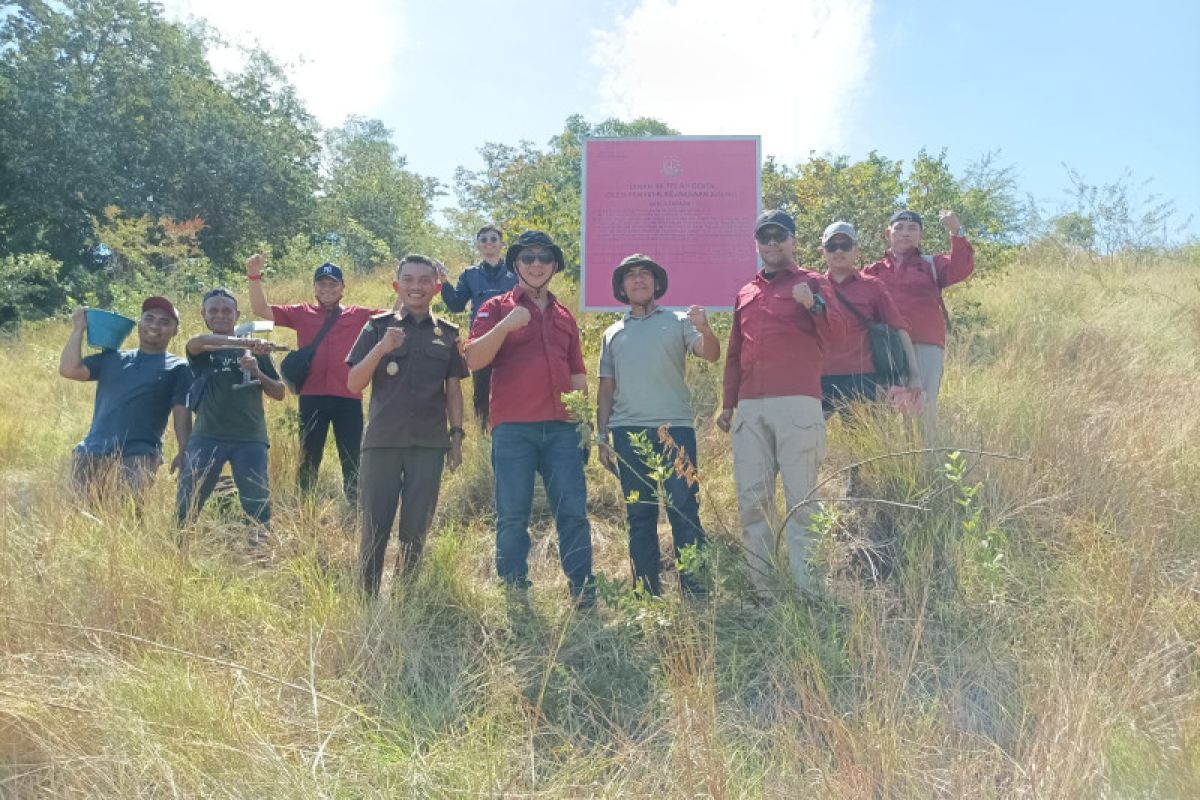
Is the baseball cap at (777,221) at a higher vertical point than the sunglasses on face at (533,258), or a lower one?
higher

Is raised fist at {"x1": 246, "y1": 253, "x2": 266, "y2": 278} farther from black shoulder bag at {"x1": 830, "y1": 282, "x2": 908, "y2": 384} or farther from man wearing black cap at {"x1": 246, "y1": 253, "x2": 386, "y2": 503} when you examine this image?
black shoulder bag at {"x1": 830, "y1": 282, "x2": 908, "y2": 384}

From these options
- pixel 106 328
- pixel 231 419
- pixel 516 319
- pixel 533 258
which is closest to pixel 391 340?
pixel 516 319

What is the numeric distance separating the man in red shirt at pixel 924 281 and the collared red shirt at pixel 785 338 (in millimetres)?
1450

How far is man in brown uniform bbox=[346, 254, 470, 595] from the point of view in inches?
162

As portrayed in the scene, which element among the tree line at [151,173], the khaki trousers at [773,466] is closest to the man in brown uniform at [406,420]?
the khaki trousers at [773,466]

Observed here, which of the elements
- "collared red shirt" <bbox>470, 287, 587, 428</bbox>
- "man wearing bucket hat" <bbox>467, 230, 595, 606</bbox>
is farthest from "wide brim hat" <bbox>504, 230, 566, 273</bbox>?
"collared red shirt" <bbox>470, 287, 587, 428</bbox>

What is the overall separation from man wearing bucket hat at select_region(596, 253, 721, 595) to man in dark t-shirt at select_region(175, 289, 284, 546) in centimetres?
209

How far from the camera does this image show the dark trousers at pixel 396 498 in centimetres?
413

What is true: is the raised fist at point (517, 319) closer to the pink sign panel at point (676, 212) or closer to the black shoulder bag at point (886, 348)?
the pink sign panel at point (676, 212)

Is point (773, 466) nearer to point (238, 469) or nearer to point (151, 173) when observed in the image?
point (238, 469)

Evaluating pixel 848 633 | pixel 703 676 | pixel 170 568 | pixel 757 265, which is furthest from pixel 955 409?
pixel 170 568

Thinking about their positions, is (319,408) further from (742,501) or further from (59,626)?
(742,501)

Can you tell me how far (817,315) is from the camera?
13.2 ft

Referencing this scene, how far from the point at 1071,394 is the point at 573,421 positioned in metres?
3.46
